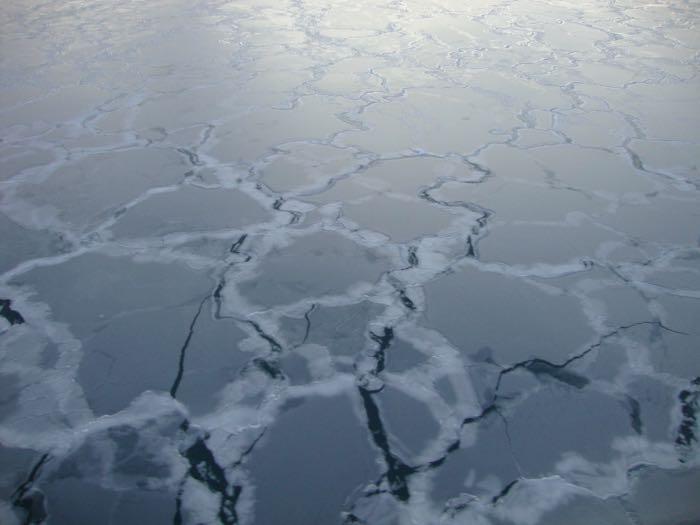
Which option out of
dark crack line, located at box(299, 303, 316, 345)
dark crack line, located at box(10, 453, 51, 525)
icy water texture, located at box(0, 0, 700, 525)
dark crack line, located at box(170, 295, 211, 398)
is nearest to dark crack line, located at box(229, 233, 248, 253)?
icy water texture, located at box(0, 0, 700, 525)

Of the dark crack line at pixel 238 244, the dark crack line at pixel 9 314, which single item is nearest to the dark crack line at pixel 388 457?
the dark crack line at pixel 238 244

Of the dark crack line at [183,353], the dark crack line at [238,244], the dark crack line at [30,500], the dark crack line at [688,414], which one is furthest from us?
the dark crack line at [238,244]

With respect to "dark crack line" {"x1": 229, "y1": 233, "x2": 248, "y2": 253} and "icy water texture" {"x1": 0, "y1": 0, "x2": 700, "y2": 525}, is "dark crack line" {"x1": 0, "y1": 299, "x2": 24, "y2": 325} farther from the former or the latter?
"dark crack line" {"x1": 229, "y1": 233, "x2": 248, "y2": 253}


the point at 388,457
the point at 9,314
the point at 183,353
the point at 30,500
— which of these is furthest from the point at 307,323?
the point at 9,314

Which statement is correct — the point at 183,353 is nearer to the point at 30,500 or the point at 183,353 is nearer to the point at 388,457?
the point at 30,500

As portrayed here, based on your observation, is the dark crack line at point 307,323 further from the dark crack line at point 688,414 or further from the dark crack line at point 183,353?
the dark crack line at point 688,414

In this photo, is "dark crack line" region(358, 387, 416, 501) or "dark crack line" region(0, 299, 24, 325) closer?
"dark crack line" region(358, 387, 416, 501)

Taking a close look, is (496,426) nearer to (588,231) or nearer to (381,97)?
(588,231)

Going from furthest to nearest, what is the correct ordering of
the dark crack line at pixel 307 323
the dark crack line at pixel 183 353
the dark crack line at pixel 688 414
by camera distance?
the dark crack line at pixel 307 323
the dark crack line at pixel 183 353
the dark crack line at pixel 688 414
